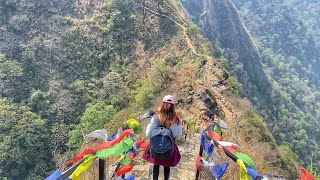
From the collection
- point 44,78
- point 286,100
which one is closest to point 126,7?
point 44,78

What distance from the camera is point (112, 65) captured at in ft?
108

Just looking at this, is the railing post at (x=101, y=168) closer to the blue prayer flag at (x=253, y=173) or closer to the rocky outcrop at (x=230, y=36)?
the blue prayer flag at (x=253, y=173)

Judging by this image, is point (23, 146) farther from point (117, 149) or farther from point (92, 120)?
point (117, 149)

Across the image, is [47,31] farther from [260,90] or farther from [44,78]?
[260,90]

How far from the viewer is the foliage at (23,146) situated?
25156 mm

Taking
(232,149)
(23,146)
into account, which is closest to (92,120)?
(23,146)

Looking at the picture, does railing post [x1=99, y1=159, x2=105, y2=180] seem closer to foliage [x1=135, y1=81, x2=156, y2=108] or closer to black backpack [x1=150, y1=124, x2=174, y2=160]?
black backpack [x1=150, y1=124, x2=174, y2=160]

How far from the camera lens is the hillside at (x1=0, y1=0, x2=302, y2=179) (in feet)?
78.3

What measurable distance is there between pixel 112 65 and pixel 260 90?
37498 millimetres

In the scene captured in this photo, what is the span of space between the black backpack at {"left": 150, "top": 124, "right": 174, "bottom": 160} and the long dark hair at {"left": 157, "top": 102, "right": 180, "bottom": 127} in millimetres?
197

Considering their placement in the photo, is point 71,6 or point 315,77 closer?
point 71,6

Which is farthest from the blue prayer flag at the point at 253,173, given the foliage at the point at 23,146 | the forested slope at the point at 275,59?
the foliage at the point at 23,146

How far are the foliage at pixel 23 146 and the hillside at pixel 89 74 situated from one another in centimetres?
7

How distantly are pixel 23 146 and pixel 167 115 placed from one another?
2321cm
